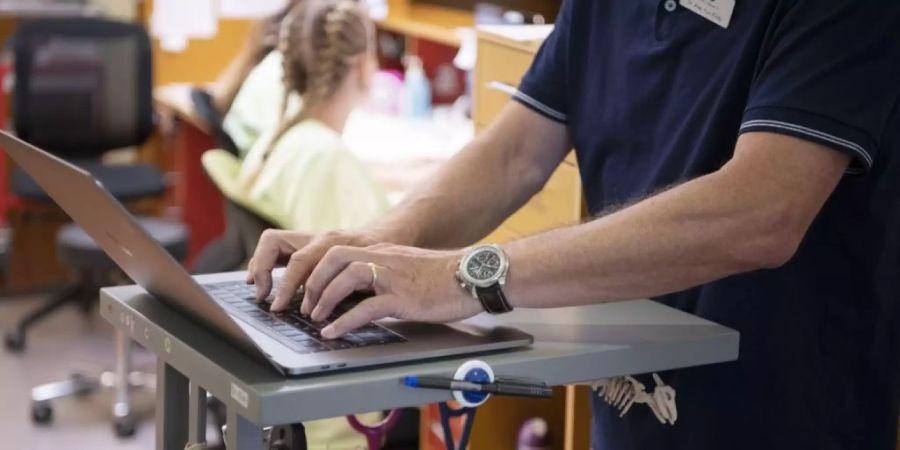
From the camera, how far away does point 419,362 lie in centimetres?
112

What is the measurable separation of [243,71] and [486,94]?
1260 millimetres

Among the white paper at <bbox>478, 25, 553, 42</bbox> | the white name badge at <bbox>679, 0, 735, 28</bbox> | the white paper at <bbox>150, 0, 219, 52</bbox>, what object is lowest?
the white paper at <bbox>150, 0, 219, 52</bbox>

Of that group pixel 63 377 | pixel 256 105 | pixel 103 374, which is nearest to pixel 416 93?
pixel 256 105

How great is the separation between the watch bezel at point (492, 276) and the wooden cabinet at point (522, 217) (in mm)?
893

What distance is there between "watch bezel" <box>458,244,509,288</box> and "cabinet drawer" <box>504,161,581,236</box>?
928 mm

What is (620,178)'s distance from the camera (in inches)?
58.9

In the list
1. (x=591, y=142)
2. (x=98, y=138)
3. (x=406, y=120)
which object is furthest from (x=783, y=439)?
(x=98, y=138)

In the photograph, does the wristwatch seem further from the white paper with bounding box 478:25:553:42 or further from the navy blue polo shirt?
the white paper with bounding box 478:25:553:42

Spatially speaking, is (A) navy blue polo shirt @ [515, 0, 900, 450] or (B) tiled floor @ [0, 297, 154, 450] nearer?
(A) navy blue polo shirt @ [515, 0, 900, 450]

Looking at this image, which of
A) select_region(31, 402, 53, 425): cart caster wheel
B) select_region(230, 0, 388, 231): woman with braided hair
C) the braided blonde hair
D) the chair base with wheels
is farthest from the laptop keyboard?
select_region(31, 402, 53, 425): cart caster wheel

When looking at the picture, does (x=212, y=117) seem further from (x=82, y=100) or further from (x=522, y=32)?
(x=522, y=32)

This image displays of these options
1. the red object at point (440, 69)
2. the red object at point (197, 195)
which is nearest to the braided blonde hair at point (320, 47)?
the red object at point (440, 69)

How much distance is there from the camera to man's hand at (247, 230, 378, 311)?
1290 mm

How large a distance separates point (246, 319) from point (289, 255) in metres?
0.17
